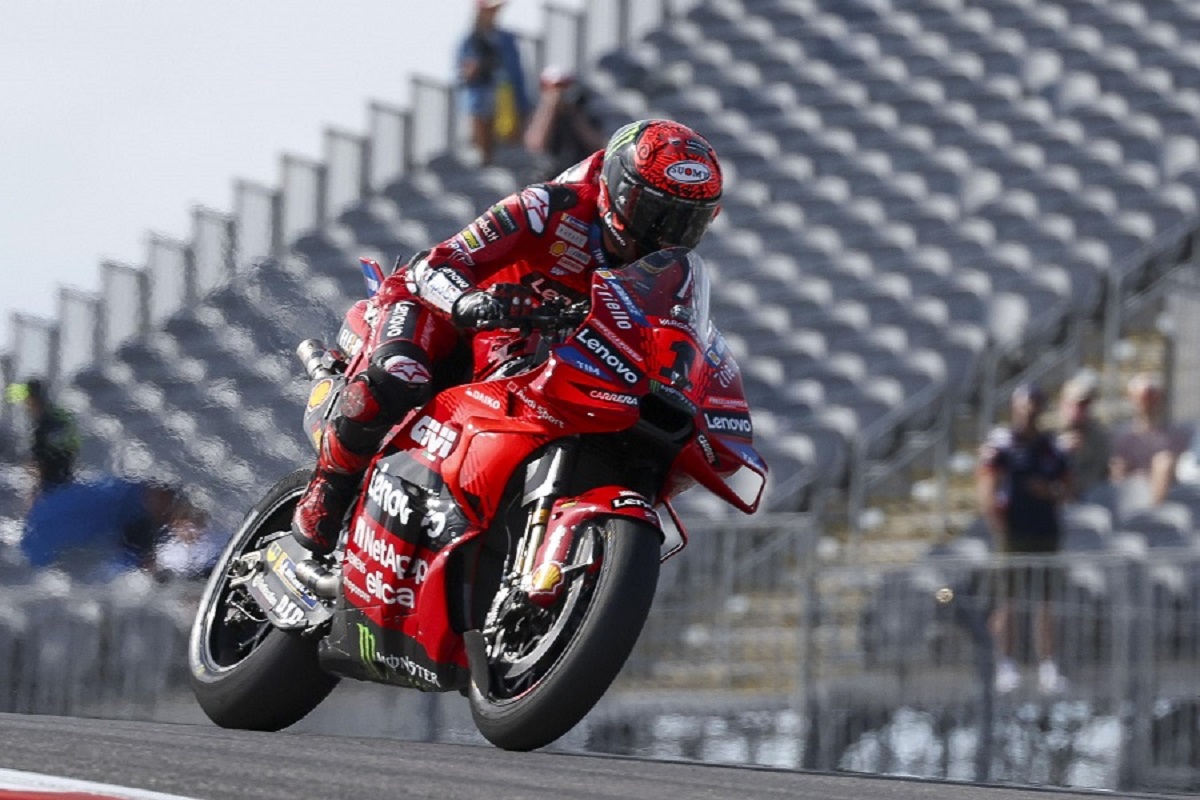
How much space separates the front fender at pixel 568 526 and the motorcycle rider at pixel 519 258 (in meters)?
0.58

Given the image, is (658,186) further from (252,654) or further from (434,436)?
(252,654)

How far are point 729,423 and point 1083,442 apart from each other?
488 cm

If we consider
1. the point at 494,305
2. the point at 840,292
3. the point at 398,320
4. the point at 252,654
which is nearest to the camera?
the point at 494,305

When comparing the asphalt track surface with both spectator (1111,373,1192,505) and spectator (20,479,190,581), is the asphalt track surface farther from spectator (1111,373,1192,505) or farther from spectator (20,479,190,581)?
spectator (1111,373,1192,505)

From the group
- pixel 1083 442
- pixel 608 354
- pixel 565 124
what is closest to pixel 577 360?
pixel 608 354

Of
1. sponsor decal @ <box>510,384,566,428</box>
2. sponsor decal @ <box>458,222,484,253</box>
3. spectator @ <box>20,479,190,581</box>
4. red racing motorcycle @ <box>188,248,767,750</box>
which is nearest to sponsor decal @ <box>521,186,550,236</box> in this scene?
sponsor decal @ <box>458,222,484,253</box>

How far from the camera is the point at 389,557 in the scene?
20.0 ft

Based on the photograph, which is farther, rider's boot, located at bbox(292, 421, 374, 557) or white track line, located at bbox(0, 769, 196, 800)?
rider's boot, located at bbox(292, 421, 374, 557)

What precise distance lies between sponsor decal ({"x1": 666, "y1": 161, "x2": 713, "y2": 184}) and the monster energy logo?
1.46 metres

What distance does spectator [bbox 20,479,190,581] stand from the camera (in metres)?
9.08

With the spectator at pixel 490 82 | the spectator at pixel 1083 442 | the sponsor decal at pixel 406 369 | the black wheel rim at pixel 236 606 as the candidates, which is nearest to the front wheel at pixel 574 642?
the sponsor decal at pixel 406 369

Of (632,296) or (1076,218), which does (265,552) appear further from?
(1076,218)

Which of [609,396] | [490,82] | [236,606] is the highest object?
[609,396]

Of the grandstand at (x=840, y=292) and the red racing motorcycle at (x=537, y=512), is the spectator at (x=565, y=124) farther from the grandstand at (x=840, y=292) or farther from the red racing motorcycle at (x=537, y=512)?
the red racing motorcycle at (x=537, y=512)
